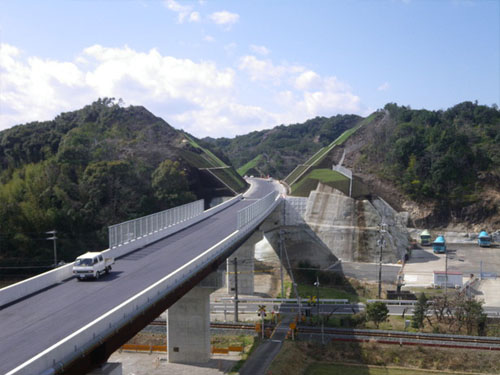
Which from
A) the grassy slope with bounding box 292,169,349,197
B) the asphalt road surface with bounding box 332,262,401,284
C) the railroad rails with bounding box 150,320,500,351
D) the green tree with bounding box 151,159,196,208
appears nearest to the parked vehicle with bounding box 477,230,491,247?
the asphalt road surface with bounding box 332,262,401,284

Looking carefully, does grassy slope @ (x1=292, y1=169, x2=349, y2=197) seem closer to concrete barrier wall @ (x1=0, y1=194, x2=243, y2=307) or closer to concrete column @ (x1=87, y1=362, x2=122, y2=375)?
concrete barrier wall @ (x1=0, y1=194, x2=243, y2=307)

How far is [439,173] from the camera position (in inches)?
4257

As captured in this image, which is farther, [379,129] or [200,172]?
[379,129]

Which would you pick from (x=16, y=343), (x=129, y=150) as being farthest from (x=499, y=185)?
(x=16, y=343)

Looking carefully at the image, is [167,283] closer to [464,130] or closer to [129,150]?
[129,150]

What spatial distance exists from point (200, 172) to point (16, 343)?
308ft

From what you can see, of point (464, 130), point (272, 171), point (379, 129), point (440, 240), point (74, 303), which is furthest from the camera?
point (272, 171)

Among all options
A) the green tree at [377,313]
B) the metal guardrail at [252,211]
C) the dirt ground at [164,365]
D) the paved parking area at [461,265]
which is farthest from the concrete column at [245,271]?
the dirt ground at [164,365]

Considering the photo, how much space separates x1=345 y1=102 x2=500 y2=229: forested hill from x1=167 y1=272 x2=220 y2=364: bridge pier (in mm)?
77159

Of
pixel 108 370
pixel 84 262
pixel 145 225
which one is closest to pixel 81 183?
pixel 145 225

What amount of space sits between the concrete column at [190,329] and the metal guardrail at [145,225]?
22.8 ft

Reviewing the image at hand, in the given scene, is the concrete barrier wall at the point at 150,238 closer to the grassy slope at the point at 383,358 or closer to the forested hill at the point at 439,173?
the grassy slope at the point at 383,358

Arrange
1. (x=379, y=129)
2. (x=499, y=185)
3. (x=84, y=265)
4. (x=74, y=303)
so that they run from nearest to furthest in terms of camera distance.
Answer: (x=74, y=303)
(x=84, y=265)
(x=499, y=185)
(x=379, y=129)

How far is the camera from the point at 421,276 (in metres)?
73.7
